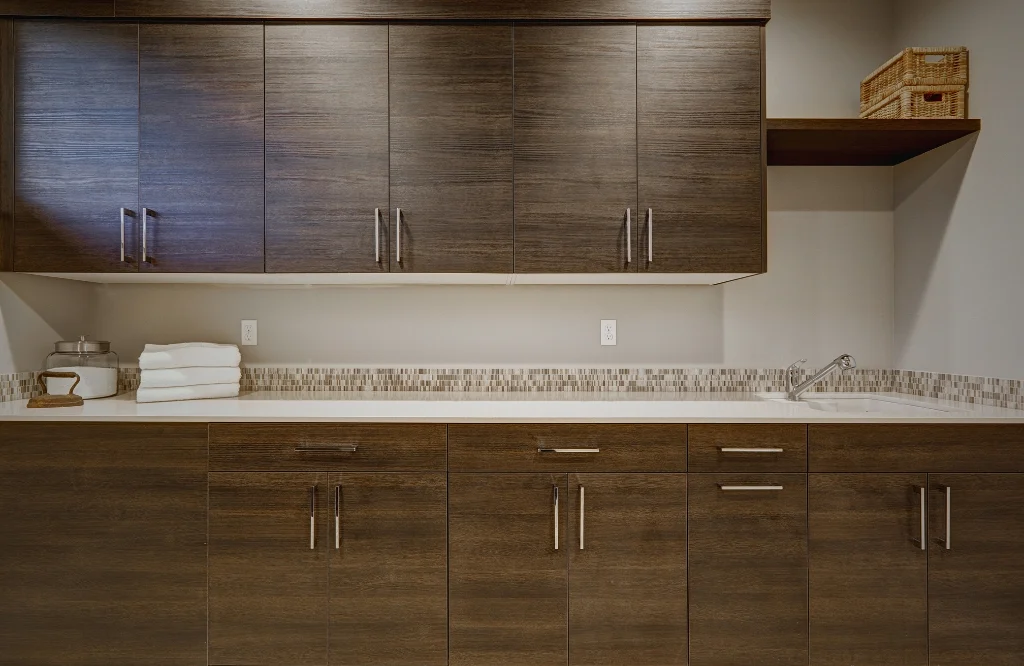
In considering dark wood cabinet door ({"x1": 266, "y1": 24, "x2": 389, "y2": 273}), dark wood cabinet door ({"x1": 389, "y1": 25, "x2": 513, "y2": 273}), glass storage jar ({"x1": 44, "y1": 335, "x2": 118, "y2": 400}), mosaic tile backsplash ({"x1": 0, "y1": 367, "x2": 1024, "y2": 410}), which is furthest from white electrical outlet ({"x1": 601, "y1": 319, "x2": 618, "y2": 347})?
glass storage jar ({"x1": 44, "y1": 335, "x2": 118, "y2": 400})

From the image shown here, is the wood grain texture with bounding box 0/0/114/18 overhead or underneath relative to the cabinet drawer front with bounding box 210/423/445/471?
overhead

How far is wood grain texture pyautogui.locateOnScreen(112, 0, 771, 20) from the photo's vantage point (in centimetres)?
200

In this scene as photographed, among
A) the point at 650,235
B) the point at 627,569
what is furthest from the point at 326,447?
the point at 650,235

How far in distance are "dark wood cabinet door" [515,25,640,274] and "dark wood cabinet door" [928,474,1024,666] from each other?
4.17ft

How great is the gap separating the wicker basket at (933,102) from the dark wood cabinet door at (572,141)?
1.00 meters

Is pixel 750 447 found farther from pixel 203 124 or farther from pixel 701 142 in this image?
pixel 203 124

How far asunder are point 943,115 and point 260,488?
2.66 meters

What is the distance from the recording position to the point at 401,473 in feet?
5.98

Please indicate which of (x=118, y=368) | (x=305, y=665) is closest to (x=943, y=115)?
(x=305, y=665)

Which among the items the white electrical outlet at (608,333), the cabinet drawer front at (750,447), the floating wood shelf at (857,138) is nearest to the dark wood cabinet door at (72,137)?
the white electrical outlet at (608,333)

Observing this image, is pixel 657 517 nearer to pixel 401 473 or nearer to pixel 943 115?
pixel 401 473

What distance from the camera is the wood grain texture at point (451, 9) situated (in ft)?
6.55

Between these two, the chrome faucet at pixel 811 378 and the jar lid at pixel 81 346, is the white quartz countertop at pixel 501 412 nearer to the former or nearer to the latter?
the chrome faucet at pixel 811 378

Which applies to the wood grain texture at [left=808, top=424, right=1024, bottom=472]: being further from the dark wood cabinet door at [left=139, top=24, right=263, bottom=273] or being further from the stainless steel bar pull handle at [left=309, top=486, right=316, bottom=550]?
the dark wood cabinet door at [left=139, top=24, right=263, bottom=273]
